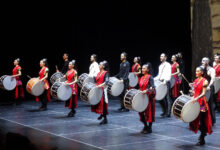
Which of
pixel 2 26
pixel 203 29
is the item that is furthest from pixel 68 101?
pixel 2 26

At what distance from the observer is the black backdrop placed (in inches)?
528

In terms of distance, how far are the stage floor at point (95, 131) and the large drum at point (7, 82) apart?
1.23 m

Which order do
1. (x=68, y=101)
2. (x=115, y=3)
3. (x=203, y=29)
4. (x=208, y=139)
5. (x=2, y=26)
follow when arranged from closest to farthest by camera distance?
(x=208, y=139) → (x=203, y=29) → (x=68, y=101) → (x=2, y=26) → (x=115, y=3)

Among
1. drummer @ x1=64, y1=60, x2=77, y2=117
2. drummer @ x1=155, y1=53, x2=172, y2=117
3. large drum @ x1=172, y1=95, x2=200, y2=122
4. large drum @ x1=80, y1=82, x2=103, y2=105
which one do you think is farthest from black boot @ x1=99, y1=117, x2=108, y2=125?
large drum @ x1=172, y1=95, x2=200, y2=122

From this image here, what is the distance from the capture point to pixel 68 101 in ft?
31.3

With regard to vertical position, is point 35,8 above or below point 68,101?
above

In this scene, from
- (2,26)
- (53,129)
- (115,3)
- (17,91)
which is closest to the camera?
(53,129)

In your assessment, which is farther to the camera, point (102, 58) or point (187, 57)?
point (102, 58)

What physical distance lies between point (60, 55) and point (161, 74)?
6159 millimetres

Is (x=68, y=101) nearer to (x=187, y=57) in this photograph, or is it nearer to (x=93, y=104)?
(x=93, y=104)

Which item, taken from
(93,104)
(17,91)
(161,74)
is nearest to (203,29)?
(161,74)

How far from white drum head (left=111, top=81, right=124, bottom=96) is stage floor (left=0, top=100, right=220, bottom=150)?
0.55 m

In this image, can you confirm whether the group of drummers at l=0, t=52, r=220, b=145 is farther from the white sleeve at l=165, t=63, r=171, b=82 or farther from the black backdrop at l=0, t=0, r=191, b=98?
the black backdrop at l=0, t=0, r=191, b=98

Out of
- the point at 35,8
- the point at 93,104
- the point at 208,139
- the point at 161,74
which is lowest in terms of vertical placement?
the point at 208,139
